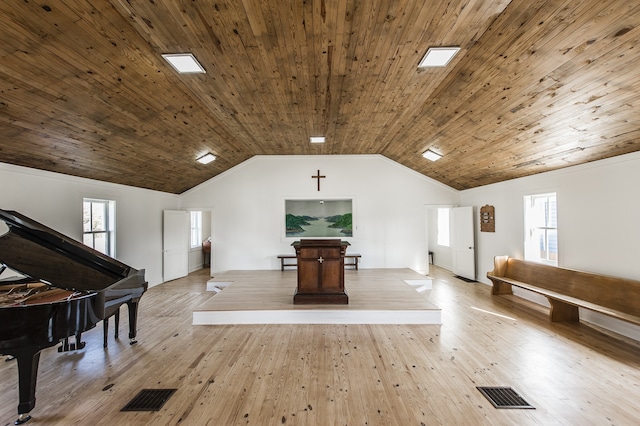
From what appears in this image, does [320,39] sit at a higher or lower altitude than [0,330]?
higher

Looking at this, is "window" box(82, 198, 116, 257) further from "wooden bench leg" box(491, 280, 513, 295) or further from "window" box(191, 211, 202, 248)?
"wooden bench leg" box(491, 280, 513, 295)

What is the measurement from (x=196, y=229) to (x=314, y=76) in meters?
6.94

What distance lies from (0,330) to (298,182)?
573 centimetres

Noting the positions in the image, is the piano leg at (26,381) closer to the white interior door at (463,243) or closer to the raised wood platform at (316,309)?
the raised wood platform at (316,309)

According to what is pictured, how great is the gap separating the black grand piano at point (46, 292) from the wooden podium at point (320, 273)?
85.3 inches

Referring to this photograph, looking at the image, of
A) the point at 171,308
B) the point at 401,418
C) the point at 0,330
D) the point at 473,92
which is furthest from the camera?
the point at 171,308

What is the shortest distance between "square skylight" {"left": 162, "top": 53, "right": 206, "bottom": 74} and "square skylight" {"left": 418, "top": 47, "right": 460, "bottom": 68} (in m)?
2.21

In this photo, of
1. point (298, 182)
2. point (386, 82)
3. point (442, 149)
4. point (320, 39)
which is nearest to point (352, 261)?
point (298, 182)

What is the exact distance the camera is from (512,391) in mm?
2463

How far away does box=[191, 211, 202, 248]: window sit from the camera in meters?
8.41

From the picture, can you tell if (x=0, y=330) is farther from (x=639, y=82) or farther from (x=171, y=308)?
(x=639, y=82)

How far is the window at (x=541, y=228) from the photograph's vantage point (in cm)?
482

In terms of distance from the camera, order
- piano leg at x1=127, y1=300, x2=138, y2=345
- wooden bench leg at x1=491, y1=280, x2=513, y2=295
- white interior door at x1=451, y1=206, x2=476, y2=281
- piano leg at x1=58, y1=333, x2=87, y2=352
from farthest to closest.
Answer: white interior door at x1=451, y1=206, x2=476, y2=281, wooden bench leg at x1=491, y1=280, x2=513, y2=295, piano leg at x1=127, y1=300, x2=138, y2=345, piano leg at x1=58, y1=333, x2=87, y2=352

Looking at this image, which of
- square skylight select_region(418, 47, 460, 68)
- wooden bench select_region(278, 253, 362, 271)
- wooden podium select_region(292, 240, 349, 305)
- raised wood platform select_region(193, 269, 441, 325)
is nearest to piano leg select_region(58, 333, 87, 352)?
raised wood platform select_region(193, 269, 441, 325)
